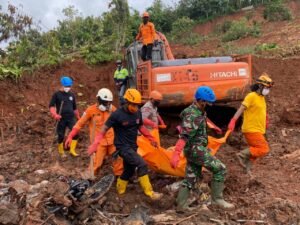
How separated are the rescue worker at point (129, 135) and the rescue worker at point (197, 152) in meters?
0.52

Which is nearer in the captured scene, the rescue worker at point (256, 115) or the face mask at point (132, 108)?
the face mask at point (132, 108)

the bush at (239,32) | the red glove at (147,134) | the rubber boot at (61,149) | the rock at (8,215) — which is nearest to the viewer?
the rock at (8,215)

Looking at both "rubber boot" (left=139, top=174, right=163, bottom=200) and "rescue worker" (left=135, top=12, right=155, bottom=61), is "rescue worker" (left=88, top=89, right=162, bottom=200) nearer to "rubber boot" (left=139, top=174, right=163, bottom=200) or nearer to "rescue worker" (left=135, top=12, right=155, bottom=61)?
"rubber boot" (left=139, top=174, right=163, bottom=200)

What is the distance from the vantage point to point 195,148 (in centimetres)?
601

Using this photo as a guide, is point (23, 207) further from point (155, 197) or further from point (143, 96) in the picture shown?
point (143, 96)

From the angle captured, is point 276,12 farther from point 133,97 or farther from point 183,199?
point 183,199

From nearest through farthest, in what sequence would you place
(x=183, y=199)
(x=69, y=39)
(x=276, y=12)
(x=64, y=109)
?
(x=183, y=199) < (x=64, y=109) < (x=69, y=39) < (x=276, y=12)

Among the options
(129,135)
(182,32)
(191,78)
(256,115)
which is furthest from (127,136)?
(182,32)

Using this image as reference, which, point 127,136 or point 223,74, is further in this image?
point 223,74

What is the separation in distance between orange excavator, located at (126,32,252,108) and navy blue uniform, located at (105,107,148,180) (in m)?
2.86

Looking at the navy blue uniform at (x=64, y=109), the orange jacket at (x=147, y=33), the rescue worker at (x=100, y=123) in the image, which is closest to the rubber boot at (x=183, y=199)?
the rescue worker at (x=100, y=123)

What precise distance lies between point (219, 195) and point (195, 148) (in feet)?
2.39

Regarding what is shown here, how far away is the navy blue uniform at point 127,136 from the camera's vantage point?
20.3 feet

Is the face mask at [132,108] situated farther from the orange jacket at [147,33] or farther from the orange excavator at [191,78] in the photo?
the orange jacket at [147,33]
